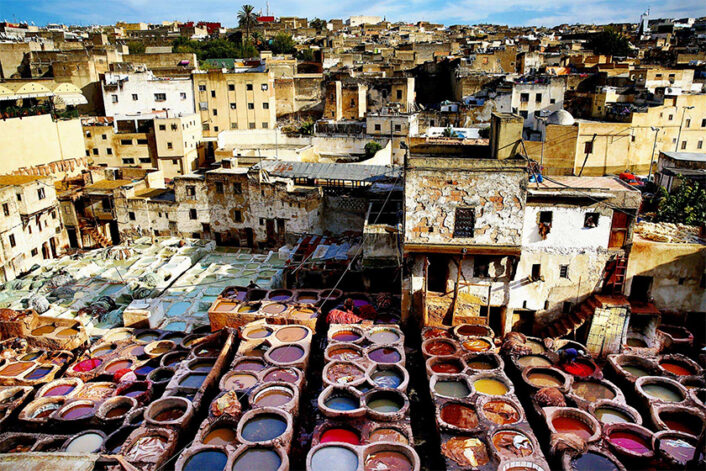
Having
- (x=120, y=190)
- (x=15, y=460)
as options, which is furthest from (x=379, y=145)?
(x=15, y=460)

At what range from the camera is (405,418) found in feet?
50.4

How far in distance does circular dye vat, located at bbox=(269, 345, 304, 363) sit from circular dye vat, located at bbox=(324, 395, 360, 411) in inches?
98.2

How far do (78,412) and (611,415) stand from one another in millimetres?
17220

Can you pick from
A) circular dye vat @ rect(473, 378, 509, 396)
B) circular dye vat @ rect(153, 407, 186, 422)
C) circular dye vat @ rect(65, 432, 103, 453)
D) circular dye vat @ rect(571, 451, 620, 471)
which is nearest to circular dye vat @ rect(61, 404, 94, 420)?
circular dye vat @ rect(65, 432, 103, 453)

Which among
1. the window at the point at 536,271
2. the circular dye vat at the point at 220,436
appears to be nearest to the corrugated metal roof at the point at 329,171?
the window at the point at 536,271

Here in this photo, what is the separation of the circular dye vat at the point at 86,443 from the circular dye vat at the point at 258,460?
4894 millimetres

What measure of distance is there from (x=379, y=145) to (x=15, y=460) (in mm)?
38250

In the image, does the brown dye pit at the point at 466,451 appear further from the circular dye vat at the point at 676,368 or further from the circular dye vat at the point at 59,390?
the circular dye vat at the point at 59,390

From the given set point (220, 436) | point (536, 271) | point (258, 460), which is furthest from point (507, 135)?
point (220, 436)

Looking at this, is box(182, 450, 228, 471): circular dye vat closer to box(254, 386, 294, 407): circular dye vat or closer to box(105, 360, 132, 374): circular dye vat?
box(254, 386, 294, 407): circular dye vat

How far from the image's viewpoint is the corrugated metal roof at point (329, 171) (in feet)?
115

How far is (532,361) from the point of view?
738 inches

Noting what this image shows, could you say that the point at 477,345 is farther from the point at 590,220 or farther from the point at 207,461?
the point at 207,461

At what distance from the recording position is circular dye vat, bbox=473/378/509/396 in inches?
667
